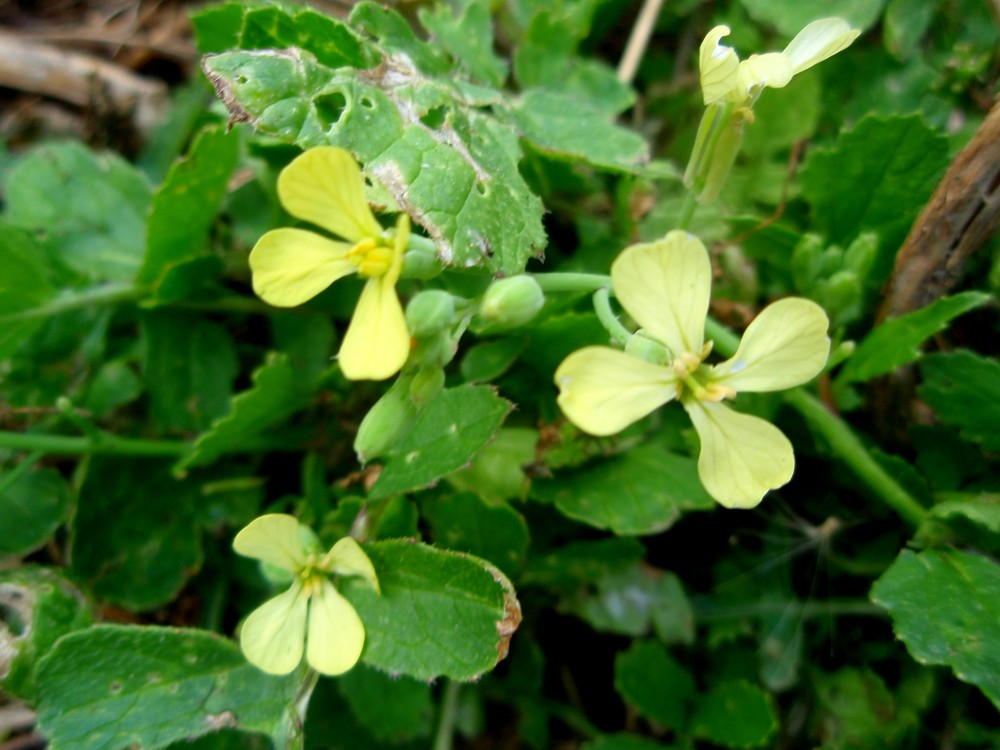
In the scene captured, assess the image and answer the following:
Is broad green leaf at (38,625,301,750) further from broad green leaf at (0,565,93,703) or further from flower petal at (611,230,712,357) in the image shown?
flower petal at (611,230,712,357)

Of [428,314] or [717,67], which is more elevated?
[717,67]

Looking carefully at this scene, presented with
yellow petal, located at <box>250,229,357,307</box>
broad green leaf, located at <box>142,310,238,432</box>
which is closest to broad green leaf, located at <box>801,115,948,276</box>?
yellow petal, located at <box>250,229,357,307</box>

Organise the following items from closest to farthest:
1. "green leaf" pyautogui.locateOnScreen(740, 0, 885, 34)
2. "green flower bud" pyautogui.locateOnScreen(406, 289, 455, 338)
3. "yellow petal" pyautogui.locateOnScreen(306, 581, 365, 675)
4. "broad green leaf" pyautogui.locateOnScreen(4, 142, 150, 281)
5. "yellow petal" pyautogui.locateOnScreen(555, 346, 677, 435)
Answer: "yellow petal" pyautogui.locateOnScreen(555, 346, 677, 435), "green flower bud" pyautogui.locateOnScreen(406, 289, 455, 338), "yellow petal" pyautogui.locateOnScreen(306, 581, 365, 675), "green leaf" pyautogui.locateOnScreen(740, 0, 885, 34), "broad green leaf" pyautogui.locateOnScreen(4, 142, 150, 281)

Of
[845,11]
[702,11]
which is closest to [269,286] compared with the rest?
[845,11]

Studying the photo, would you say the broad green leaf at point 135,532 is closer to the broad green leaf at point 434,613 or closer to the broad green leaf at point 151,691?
the broad green leaf at point 151,691

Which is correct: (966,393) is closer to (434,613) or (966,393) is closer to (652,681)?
(652,681)

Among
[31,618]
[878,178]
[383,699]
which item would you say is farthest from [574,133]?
[31,618]

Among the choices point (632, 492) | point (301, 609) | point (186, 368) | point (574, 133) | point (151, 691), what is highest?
point (574, 133)

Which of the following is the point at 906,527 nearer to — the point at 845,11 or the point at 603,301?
the point at 603,301
